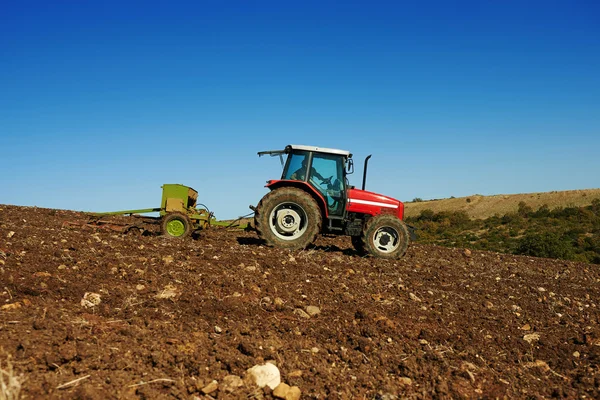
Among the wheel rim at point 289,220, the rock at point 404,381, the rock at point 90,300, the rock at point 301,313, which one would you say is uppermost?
the wheel rim at point 289,220

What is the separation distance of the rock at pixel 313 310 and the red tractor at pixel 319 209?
3585 mm

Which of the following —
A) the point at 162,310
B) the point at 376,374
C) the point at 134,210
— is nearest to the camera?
the point at 376,374

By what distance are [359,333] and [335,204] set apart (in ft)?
15.5

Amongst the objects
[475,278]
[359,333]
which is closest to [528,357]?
[359,333]

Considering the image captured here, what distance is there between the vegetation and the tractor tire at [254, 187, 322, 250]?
1587cm

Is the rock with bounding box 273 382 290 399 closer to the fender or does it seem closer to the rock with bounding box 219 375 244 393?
the rock with bounding box 219 375 244 393

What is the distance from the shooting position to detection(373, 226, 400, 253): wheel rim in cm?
910

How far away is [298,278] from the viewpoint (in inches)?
248

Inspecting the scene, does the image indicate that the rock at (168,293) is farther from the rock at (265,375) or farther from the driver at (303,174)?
the driver at (303,174)

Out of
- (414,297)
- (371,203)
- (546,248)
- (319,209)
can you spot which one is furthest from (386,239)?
(546,248)

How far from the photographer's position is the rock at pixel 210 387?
315 centimetres

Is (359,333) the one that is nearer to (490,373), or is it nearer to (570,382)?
(490,373)

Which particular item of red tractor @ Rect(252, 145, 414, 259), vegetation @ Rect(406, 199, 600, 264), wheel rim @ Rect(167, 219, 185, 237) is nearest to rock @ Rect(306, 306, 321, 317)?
red tractor @ Rect(252, 145, 414, 259)

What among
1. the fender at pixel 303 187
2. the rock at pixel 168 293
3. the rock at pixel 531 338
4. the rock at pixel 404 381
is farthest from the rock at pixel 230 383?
the fender at pixel 303 187
